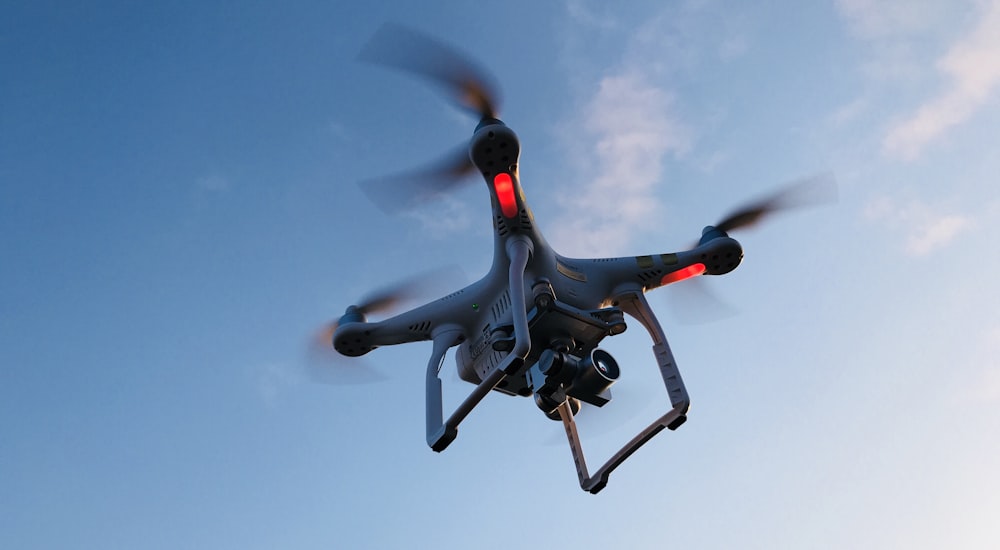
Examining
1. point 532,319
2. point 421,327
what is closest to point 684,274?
point 532,319

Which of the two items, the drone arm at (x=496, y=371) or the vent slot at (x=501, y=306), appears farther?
the vent slot at (x=501, y=306)

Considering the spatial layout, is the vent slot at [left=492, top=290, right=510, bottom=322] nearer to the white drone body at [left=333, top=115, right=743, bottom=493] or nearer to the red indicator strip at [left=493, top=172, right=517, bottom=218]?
the white drone body at [left=333, top=115, right=743, bottom=493]

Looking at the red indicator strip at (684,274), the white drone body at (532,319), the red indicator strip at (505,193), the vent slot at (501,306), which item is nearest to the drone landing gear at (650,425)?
the white drone body at (532,319)

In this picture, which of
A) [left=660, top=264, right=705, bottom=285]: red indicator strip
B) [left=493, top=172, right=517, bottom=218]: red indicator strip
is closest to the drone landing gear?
[left=660, top=264, right=705, bottom=285]: red indicator strip

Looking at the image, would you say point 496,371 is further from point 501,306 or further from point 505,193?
point 505,193

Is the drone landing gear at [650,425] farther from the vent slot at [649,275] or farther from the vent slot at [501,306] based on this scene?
the vent slot at [501,306]

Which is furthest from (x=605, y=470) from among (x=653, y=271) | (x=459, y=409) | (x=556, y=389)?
(x=653, y=271)

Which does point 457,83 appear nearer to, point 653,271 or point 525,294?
point 525,294
